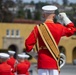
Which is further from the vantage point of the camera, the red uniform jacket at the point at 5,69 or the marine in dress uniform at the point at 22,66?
the marine in dress uniform at the point at 22,66

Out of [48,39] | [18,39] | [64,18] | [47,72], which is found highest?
[18,39]

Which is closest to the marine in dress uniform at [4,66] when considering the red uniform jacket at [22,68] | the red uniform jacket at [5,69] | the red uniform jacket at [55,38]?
the red uniform jacket at [5,69]

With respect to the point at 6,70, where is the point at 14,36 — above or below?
above

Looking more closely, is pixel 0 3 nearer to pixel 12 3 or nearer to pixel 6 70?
pixel 12 3

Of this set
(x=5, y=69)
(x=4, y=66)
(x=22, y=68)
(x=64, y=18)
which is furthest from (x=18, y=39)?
(x=64, y=18)

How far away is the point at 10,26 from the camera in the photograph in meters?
66.0

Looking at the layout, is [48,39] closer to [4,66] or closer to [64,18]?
[64,18]

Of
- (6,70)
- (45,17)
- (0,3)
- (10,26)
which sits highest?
(0,3)

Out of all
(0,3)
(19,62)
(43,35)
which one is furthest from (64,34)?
(0,3)

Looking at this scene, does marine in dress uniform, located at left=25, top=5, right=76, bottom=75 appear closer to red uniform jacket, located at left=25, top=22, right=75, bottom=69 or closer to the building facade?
red uniform jacket, located at left=25, top=22, right=75, bottom=69

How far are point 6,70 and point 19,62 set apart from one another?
5.36 m

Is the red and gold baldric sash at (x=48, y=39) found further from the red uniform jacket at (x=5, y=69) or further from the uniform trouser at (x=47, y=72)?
the red uniform jacket at (x=5, y=69)

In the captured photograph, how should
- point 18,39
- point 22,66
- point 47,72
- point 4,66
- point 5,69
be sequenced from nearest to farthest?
point 47,72 → point 4,66 → point 5,69 → point 22,66 → point 18,39

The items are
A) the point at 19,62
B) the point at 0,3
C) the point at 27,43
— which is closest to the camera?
the point at 27,43
